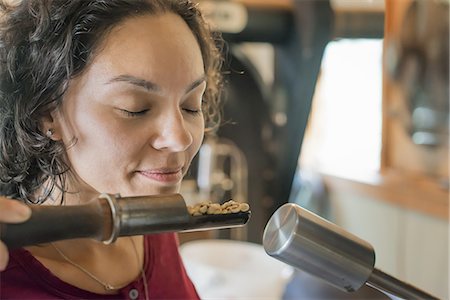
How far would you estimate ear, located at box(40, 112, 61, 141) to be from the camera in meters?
0.49

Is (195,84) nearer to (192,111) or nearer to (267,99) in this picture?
(192,111)

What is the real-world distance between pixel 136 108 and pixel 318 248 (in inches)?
7.4

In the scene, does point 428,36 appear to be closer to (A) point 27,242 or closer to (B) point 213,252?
(B) point 213,252

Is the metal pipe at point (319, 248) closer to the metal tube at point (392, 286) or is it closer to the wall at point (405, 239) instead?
the metal tube at point (392, 286)

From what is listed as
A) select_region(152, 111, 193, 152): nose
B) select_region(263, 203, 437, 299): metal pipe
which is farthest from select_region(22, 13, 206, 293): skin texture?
select_region(263, 203, 437, 299): metal pipe

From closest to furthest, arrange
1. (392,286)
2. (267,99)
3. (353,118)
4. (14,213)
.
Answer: (14,213) → (392,286) → (267,99) → (353,118)

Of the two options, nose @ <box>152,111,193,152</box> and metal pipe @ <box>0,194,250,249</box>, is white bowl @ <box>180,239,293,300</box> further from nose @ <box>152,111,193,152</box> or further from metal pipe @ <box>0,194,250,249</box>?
metal pipe @ <box>0,194,250,249</box>

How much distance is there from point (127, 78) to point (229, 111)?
1250mm

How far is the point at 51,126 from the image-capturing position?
50 centimetres

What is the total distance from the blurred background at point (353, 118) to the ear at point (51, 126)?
2.90 feet

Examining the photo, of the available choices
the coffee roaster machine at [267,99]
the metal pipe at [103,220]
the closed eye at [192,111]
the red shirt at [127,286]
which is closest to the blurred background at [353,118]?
the coffee roaster machine at [267,99]

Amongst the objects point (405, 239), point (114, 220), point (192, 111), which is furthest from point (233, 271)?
point (114, 220)

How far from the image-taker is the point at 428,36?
1.50 m

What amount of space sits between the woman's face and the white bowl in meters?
0.76
